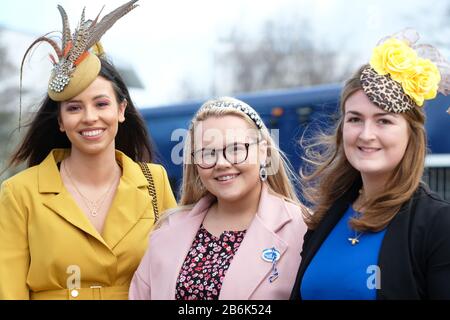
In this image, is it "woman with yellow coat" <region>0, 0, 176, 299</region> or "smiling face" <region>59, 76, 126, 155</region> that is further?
"smiling face" <region>59, 76, 126, 155</region>

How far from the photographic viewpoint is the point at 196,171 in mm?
3779

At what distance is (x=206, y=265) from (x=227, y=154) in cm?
53

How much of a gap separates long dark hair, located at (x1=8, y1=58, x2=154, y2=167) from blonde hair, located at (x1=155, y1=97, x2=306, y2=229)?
Result: 60 cm

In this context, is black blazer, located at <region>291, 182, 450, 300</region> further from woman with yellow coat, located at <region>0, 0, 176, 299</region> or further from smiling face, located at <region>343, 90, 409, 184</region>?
woman with yellow coat, located at <region>0, 0, 176, 299</region>

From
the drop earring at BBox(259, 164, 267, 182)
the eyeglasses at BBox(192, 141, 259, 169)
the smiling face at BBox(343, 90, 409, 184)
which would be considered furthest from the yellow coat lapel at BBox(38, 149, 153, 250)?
the smiling face at BBox(343, 90, 409, 184)

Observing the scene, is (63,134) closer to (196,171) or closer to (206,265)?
Result: (196,171)

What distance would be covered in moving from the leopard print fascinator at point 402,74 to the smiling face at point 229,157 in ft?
2.27

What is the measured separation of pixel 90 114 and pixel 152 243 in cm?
76

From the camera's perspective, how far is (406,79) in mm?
3051

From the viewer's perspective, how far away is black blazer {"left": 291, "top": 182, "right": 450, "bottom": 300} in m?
2.71

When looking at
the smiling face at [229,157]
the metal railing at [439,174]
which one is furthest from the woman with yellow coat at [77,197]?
the metal railing at [439,174]

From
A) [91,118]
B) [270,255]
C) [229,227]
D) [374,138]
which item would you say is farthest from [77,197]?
[374,138]
